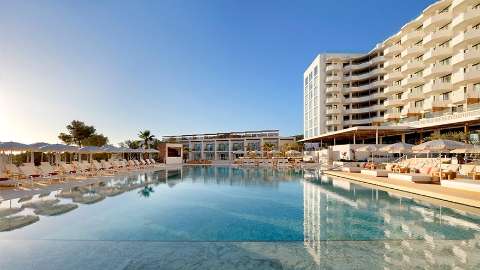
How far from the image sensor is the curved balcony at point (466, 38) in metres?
27.3

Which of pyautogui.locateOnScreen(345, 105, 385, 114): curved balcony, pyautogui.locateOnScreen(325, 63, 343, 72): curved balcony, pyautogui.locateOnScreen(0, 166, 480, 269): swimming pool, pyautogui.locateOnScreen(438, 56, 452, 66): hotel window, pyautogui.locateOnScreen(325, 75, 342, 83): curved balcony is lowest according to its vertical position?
pyautogui.locateOnScreen(0, 166, 480, 269): swimming pool

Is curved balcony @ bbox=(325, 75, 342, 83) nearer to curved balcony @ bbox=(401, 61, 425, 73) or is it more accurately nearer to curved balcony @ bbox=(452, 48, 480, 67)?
curved balcony @ bbox=(401, 61, 425, 73)

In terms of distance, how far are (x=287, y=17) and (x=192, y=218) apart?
20617 mm

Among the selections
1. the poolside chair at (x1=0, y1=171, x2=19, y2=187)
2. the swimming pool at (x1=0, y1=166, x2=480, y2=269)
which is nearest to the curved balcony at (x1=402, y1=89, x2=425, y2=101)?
the swimming pool at (x1=0, y1=166, x2=480, y2=269)

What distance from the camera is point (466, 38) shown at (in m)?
27.9

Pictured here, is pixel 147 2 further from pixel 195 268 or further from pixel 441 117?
pixel 441 117

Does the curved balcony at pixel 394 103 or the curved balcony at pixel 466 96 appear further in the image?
the curved balcony at pixel 394 103

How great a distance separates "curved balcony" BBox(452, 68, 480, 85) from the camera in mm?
27203

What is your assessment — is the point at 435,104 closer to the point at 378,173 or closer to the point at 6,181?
the point at 378,173

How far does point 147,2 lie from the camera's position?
16688mm

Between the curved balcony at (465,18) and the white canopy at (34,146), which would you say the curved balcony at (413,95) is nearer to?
the curved balcony at (465,18)

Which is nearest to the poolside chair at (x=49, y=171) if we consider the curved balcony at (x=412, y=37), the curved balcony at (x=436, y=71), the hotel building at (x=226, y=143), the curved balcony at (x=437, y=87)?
the curved balcony at (x=437, y=87)

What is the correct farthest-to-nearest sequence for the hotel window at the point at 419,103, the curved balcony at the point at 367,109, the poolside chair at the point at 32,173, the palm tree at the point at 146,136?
the palm tree at the point at 146,136 → the curved balcony at the point at 367,109 → the hotel window at the point at 419,103 → the poolside chair at the point at 32,173

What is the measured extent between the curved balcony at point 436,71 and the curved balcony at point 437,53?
2.98 feet
